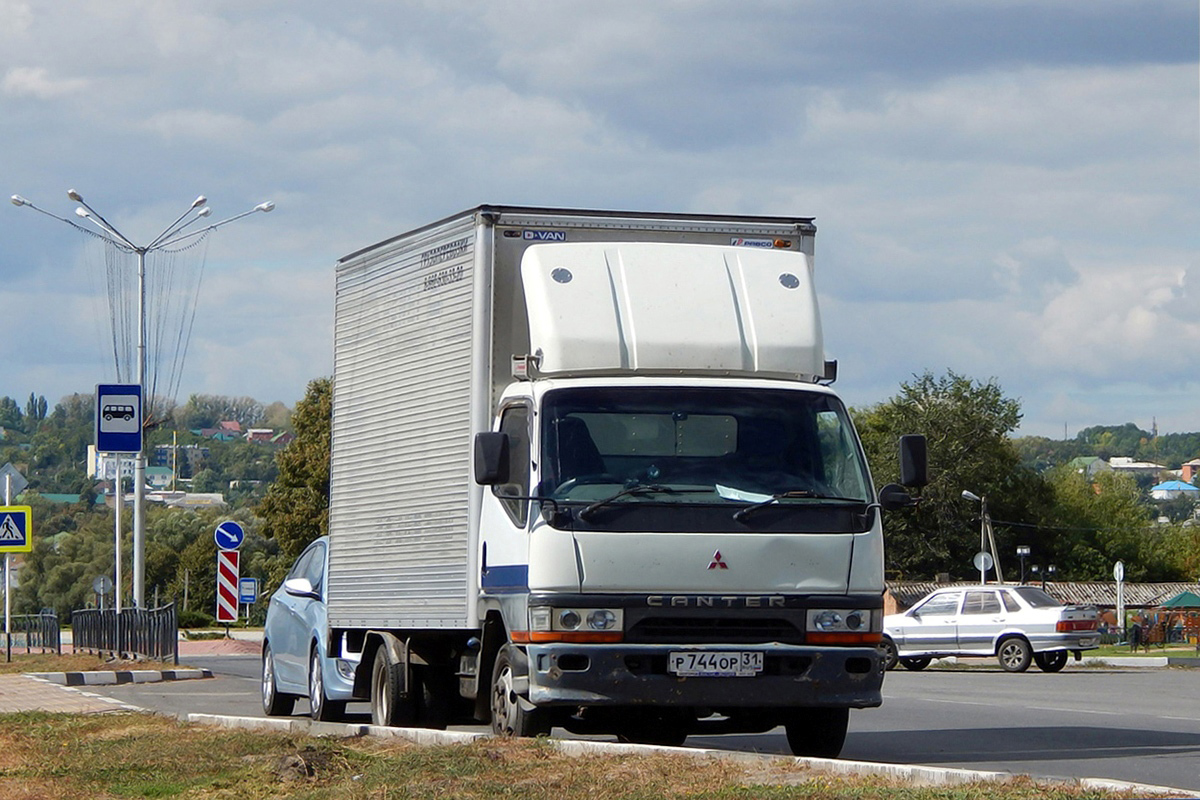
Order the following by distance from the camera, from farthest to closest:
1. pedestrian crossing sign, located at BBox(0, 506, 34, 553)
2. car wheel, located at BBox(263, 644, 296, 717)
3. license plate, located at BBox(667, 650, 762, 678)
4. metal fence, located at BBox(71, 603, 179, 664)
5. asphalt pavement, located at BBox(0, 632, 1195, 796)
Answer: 1. pedestrian crossing sign, located at BBox(0, 506, 34, 553)
2. metal fence, located at BBox(71, 603, 179, 664)
3. car wheel, located at BBox(263, 644, 296, 717)
4. license plate, located at BBox(667, 650, 762, 678)
5. asphalt pavement, located at BBox(0, 632, 1195, 796)

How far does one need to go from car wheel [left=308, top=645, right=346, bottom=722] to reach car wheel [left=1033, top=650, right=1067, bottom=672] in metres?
17.6

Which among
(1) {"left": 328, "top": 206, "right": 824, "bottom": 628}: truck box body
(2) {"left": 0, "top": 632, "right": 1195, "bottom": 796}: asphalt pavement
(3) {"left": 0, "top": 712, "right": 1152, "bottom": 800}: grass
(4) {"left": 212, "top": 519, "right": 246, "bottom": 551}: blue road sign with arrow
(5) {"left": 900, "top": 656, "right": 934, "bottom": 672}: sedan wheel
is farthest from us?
(5) {"left": 900, "top": 656, "right": 934, "bottom": 672}: sedan wheel

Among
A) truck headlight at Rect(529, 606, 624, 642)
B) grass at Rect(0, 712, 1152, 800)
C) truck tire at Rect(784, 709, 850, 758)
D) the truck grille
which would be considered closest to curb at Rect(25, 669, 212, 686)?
grass at Rect(0, 712, 1152, 800)

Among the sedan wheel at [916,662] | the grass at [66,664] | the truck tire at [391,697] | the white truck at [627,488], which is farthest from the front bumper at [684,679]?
the sedan wheel at [916,662]

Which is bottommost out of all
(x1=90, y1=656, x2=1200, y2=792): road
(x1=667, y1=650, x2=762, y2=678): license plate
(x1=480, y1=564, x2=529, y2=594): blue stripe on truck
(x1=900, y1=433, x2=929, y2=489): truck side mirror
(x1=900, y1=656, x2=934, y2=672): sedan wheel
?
(x1=900, y1=656, x2=934, y2=672): sedan wheel

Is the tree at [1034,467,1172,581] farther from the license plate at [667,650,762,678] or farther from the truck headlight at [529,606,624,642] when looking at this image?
the truck headlight at [529,606,624,642]

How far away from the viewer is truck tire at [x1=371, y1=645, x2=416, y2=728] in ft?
41.9

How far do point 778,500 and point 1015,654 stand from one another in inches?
827

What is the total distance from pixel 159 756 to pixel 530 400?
319 centimetres

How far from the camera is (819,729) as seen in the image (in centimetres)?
1162

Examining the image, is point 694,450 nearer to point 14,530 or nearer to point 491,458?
point 491,458

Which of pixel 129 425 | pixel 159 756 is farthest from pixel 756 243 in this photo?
pixel 129 425

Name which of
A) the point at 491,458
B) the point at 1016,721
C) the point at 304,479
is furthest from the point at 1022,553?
the point at 491,458

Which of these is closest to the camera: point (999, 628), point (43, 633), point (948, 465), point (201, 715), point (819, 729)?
point (819, 729)
